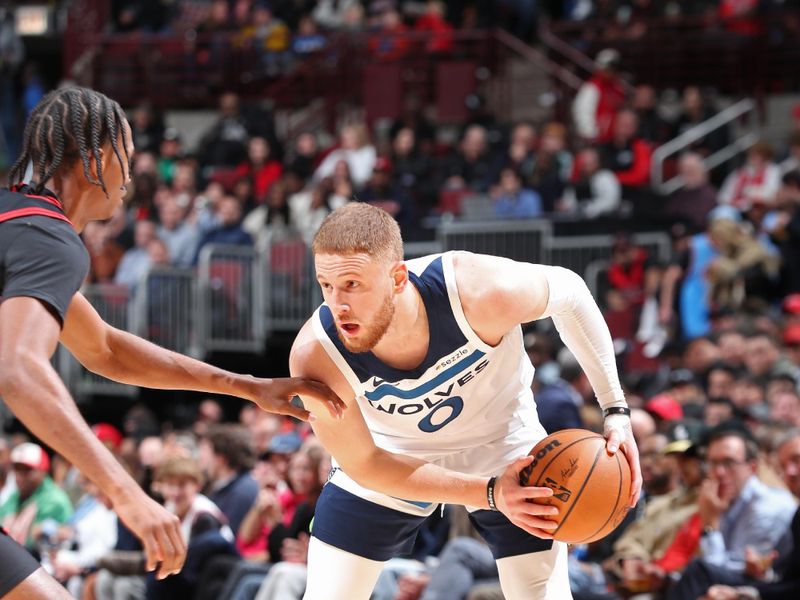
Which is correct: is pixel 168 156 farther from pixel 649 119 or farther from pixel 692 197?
pixel 692 197

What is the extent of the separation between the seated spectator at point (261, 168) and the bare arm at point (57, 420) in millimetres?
12644

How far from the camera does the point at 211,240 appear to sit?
14.2 m

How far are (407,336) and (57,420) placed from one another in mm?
1748

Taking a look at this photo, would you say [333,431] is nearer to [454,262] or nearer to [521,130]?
[454,262]

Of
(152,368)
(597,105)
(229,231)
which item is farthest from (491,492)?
(597,105)

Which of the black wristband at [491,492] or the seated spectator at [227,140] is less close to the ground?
the black wristband at [491,492]

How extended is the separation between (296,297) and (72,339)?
9337mm

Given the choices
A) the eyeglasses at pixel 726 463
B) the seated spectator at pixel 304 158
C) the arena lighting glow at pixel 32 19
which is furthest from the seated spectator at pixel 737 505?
the arena lighting glow at pixel 32 19

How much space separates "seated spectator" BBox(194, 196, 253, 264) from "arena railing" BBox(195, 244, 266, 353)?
0.32 m

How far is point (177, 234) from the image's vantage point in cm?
1471

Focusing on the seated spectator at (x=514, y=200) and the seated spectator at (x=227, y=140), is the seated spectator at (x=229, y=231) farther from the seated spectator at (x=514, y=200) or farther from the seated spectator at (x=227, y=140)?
the seated spectator at (x=227, y=140)

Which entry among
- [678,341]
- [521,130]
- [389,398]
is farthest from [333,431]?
[521,130]

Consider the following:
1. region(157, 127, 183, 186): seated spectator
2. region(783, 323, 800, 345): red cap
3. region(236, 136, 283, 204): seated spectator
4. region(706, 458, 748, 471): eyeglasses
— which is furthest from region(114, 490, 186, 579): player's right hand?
region(157, 127, 183, 186): seated spectator

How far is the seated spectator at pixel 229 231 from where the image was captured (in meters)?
14.0
